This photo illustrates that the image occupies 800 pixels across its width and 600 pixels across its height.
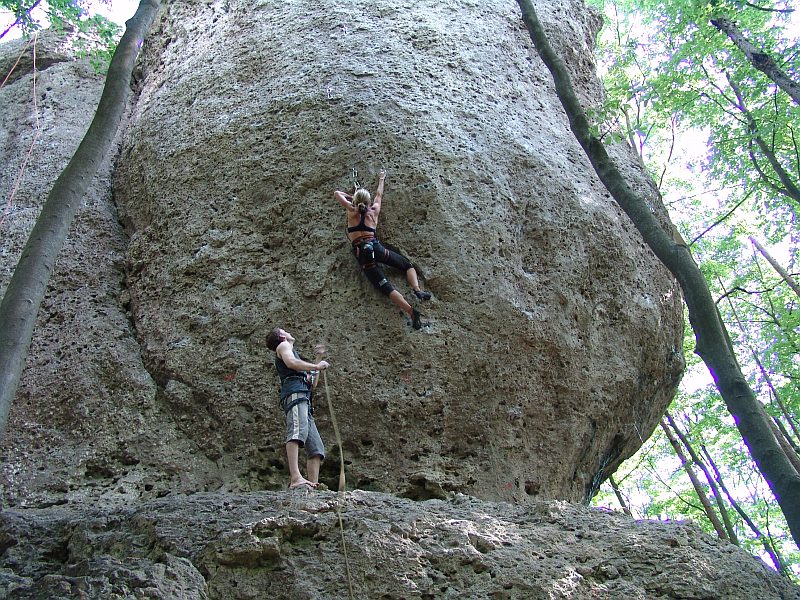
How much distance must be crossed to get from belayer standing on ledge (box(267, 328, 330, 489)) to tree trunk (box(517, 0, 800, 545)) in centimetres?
292

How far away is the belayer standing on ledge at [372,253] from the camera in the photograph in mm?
7395

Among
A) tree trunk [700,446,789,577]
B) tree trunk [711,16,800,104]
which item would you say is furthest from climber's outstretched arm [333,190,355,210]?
tree trunk [700,446,789,577]

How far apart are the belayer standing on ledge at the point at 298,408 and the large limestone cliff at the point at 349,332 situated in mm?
610

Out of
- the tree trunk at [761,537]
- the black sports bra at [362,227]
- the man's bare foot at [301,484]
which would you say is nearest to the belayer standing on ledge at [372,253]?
the black sports bra at [362,227]

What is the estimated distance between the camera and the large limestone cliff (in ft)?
17.1

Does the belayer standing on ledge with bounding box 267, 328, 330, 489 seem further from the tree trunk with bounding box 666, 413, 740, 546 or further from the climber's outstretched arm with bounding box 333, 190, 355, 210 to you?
the tree trunk with bounding box 666, 413, 740, 546

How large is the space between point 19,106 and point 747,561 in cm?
1099

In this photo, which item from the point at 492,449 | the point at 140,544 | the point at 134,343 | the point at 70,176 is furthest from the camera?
the point at 134,343

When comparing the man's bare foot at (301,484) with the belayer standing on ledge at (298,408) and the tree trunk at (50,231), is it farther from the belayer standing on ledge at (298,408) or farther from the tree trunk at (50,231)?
the tree trunk at (50,231)

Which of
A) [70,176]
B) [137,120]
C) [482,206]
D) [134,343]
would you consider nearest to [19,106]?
[137,120]

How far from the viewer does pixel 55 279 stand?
8156 millimetres

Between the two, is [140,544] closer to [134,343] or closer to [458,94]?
[134,343]

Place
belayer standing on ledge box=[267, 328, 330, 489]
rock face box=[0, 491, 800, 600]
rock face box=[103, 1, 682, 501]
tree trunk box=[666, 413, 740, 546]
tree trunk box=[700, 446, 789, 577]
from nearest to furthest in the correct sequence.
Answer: rock face box=[0, 491, 800, 600], belayer standing on ledge box=[267, 328, 330, 489], rock face box=[103, 1, 682, 501], tree trunk box=[666, 413, 740, 546], tree trunk box=[700, 446, 789, 577]

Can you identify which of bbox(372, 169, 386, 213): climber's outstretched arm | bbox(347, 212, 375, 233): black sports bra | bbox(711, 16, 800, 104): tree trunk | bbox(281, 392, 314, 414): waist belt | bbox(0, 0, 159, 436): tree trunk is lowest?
bbox(281, 392, 314, 414): waist belt
